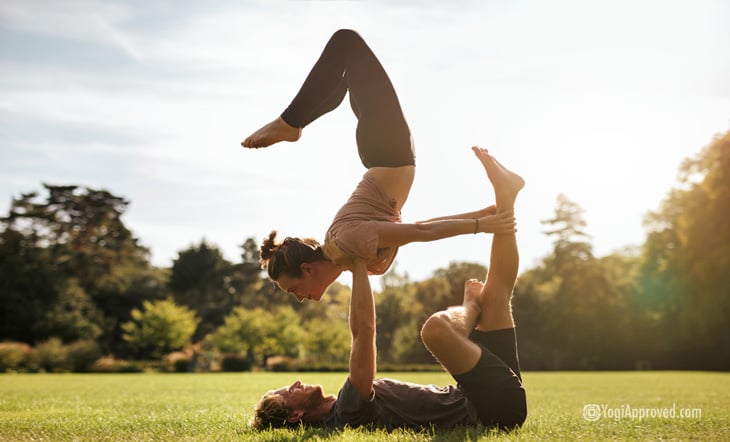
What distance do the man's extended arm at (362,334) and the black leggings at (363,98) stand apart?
0.94m

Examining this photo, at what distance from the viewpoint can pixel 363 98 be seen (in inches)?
162

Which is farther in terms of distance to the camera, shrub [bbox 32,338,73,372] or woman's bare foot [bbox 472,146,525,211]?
shrub [bbox 32,338,73,372]

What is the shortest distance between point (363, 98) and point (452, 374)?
74.1 inches

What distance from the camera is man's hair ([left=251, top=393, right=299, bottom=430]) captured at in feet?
12.8

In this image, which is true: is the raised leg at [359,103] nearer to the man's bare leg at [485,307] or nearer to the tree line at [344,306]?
the man's bare leg at [485,307]

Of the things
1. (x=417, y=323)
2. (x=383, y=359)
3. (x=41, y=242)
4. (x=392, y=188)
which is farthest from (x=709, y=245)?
(x=41, y=242)

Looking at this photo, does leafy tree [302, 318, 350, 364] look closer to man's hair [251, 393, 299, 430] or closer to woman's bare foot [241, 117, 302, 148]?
man's hair [251, 393, 299, 430]

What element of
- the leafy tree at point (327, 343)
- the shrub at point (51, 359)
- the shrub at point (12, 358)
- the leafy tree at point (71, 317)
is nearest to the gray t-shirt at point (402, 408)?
the shrub at point (12, 358)

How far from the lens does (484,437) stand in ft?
10.6

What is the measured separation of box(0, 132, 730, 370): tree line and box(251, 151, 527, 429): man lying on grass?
26898 millimetres

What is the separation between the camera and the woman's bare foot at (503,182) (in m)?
3.96

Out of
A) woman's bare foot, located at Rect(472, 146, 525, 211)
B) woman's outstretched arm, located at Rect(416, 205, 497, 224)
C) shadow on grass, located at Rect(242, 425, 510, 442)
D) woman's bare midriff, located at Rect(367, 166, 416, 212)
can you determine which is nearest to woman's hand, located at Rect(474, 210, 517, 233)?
woman's bare foot, located at Rect(472, 146, 525, 211)

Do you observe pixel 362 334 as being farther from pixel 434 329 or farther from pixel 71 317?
pixel 71 317

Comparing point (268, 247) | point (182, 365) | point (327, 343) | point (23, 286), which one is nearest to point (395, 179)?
point (268, 247)
